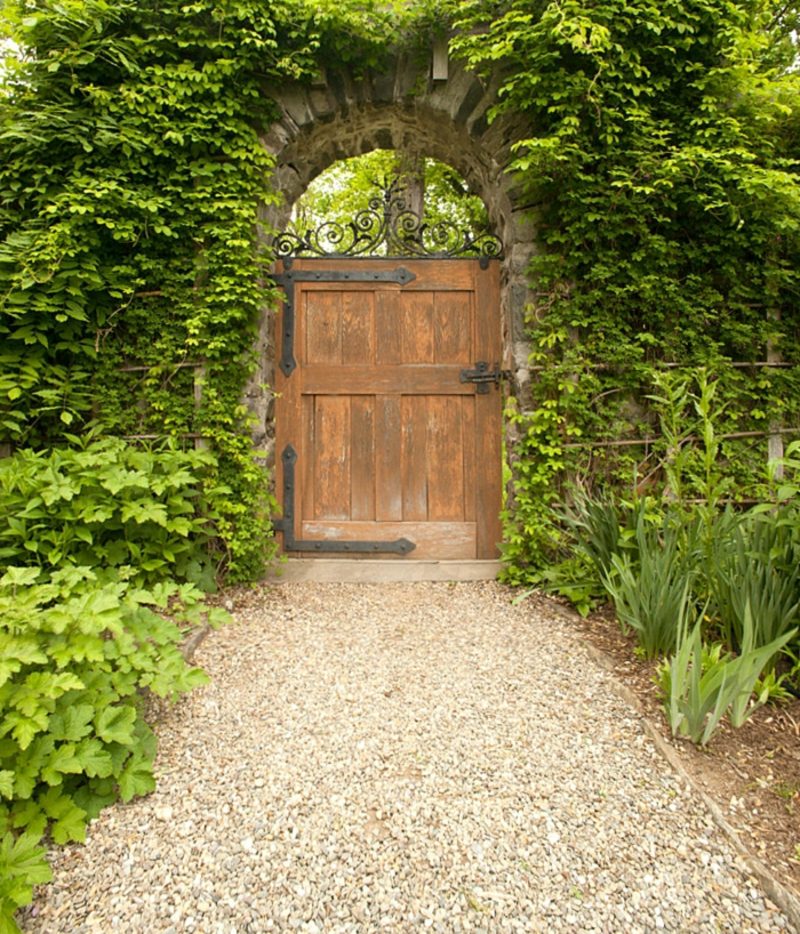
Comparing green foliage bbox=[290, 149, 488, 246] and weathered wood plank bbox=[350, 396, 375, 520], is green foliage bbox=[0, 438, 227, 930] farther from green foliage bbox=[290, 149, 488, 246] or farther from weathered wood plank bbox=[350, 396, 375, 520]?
green foliage bbox=[290, 149, 488, 246]

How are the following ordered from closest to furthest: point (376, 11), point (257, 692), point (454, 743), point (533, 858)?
point (533, 858)
point (454, 743)
point (257, 692)
point (376, 11)

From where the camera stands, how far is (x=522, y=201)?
309 centimetres

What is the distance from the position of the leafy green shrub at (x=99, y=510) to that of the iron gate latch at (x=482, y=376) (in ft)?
5.42

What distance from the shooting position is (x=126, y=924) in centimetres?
109

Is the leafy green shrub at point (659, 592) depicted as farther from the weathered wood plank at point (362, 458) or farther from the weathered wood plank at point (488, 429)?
the weathered wood plank at point (362, 458)

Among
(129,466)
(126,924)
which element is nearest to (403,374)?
(129,466)

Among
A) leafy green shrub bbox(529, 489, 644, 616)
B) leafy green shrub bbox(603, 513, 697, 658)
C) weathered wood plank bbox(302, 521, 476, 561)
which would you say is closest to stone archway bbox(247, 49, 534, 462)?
weathered wood plank bbox(302, 521, 476, 561)

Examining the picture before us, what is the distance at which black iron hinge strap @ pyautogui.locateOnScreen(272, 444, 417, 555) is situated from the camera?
3297mm

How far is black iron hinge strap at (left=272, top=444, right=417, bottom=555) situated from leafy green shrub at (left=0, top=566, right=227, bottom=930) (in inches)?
67.7

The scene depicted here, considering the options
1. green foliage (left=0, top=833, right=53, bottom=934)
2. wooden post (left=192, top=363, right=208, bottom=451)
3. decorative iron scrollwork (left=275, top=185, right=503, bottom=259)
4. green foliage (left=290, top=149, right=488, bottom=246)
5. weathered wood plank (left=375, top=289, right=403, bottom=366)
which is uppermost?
green foliage (left=290, top=149, right=488, bottom=246)

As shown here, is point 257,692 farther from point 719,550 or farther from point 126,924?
point 719,550

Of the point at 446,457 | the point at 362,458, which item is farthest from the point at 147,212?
the point at 446,457

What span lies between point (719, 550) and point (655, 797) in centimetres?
96

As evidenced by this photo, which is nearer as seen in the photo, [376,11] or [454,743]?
[454,743]
